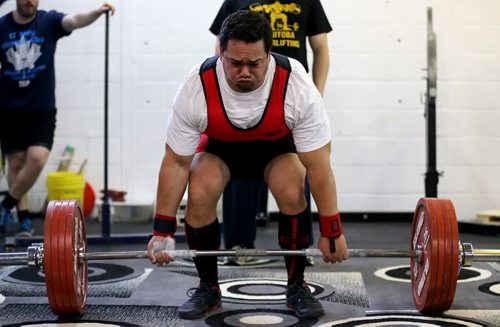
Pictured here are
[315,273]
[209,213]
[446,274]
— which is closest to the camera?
[446,274]

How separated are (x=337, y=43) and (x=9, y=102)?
228 cm

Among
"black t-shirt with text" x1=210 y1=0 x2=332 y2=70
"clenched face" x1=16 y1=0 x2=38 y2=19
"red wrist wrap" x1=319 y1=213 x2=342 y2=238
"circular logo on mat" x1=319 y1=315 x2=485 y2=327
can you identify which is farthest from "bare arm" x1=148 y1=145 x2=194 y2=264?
"clenched face" x1=16 y1=0 x2=38 y2=19

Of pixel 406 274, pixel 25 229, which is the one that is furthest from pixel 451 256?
pixel 25 229

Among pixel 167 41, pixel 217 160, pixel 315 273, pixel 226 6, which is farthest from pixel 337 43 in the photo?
pixel 217 160

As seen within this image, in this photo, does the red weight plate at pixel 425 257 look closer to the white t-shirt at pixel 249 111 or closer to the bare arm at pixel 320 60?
the white t-shirt at pixel 249 111

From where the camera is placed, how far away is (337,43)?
5.70 meters

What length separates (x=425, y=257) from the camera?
9.04ft

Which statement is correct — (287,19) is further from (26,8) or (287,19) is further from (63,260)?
(26,8)

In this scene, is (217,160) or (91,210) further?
(91,210)

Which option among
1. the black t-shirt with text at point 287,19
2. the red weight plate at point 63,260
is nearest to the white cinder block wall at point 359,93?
the black t-shirt with text at point 287,19

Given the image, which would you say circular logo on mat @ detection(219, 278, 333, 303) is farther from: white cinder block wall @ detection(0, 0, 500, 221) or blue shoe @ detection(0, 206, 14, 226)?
white cinder block wall @ detection(0, 0, 500, 221)

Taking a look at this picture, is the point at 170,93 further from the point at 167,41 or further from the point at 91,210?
the point at 91,210

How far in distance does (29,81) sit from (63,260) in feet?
7.84

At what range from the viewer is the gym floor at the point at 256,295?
271 centimetres
